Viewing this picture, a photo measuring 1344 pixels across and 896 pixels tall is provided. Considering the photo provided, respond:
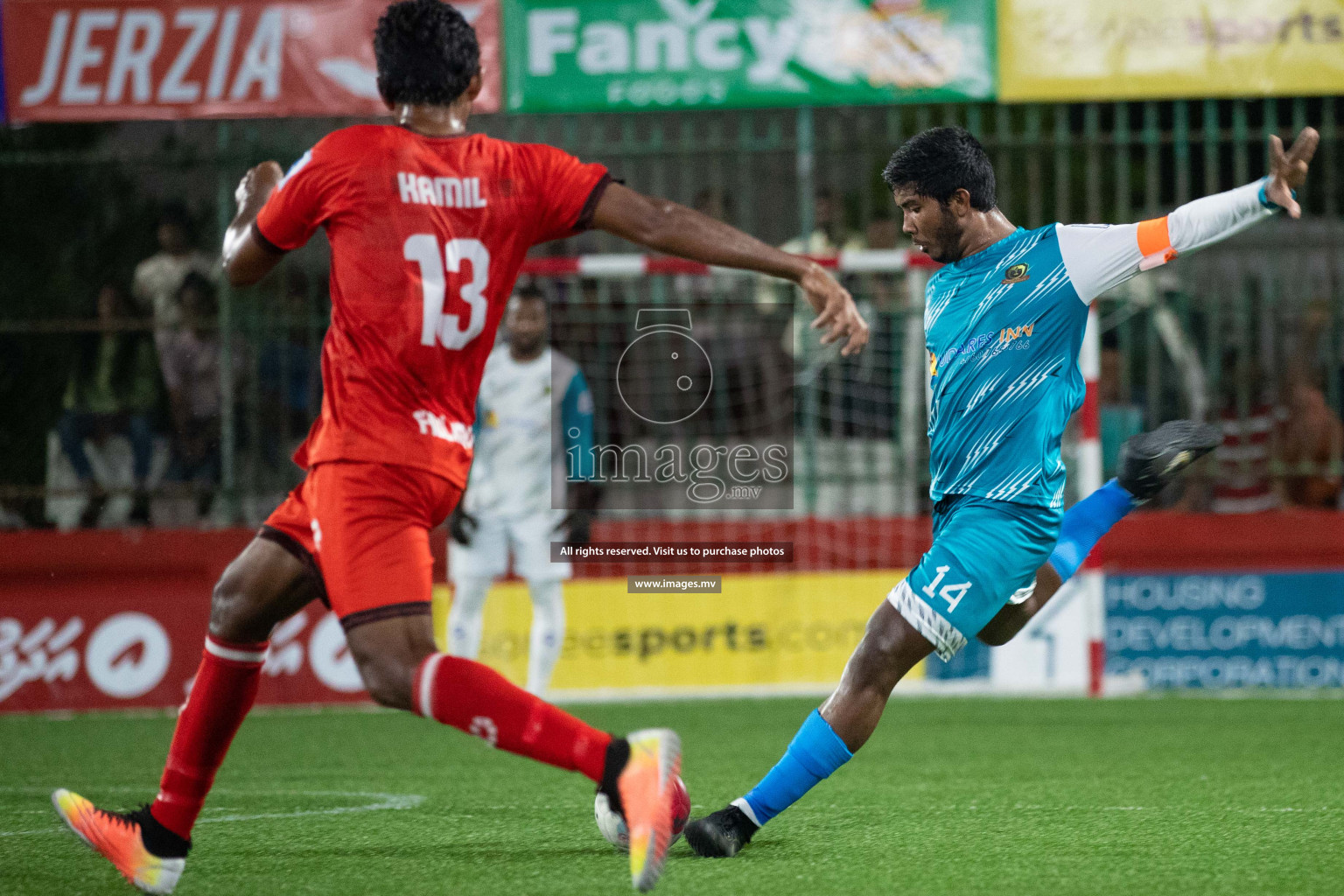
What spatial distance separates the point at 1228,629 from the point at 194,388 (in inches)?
270

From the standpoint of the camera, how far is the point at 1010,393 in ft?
15.2

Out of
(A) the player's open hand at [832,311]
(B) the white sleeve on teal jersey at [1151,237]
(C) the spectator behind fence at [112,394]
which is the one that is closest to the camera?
(A) the player's open hand at [832,311]

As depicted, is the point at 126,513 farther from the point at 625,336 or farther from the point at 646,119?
the point at 646,119

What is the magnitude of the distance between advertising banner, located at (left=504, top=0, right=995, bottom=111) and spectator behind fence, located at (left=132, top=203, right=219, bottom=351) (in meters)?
2.47

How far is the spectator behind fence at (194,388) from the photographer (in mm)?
10414

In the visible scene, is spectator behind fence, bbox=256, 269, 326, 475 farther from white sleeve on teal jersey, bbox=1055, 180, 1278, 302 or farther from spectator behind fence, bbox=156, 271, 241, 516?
white sleeve on teal jersey, bbox=1055, 180, 1278, 302

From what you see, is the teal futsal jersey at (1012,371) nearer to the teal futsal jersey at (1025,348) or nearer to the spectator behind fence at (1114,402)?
the teal futsal jersey at (1025,348)

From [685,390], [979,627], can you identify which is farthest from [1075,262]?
[685,390]

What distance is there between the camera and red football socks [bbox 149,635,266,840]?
13.1 feet

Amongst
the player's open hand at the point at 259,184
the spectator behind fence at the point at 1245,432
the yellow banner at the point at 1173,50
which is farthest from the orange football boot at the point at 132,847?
the spectator behind fence at the point at 1245,432

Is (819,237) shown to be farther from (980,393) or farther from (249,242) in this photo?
(249,242)

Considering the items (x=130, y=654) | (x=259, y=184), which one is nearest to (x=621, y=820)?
(x=259, y=184)

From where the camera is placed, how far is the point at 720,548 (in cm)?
1007

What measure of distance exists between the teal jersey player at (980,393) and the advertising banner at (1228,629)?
537cm
